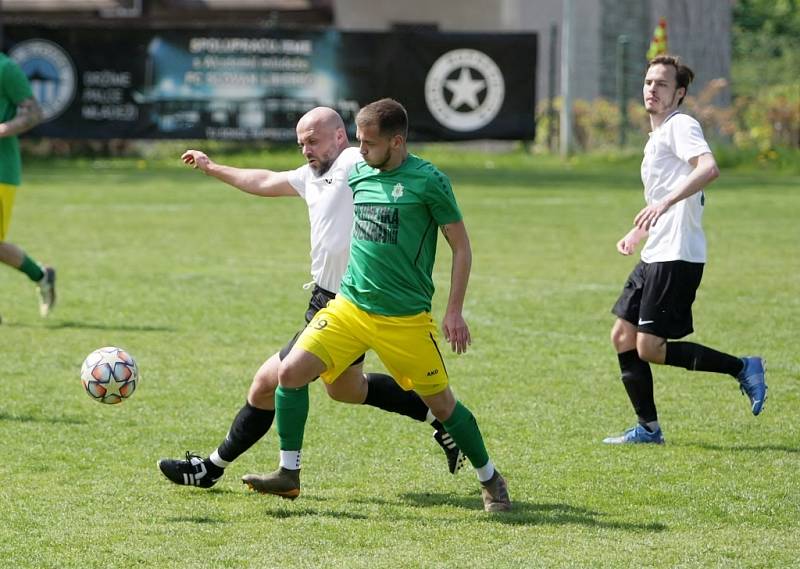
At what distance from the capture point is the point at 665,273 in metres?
7.50

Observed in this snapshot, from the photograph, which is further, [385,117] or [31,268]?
[31,268]

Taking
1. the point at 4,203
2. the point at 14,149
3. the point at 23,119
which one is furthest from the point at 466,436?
the point at 14,149

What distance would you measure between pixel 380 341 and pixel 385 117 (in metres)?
0.93

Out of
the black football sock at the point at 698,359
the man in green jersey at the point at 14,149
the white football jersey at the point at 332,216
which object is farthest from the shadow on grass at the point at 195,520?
the man in green jersey at the point at 14,149

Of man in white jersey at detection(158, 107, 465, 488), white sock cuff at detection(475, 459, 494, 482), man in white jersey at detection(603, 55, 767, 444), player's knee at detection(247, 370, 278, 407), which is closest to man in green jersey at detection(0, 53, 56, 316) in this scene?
man in white jersey at detection(158, 107, 465, 488)

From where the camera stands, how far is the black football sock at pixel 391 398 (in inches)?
273

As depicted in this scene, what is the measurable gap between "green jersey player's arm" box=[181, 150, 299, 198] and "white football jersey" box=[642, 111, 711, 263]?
192cm

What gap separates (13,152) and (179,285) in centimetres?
249

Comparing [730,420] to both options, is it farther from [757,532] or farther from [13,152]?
[13,152]

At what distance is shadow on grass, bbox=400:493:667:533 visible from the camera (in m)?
5.99

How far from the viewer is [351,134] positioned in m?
27.2

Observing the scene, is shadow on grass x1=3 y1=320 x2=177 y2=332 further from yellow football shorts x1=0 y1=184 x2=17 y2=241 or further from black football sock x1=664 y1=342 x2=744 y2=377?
black football sock x1=664 y1=342 x2=744 y2=377

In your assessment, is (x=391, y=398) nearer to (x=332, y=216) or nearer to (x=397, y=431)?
(x=397, y=431)

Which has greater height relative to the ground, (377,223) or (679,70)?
(679,70)
